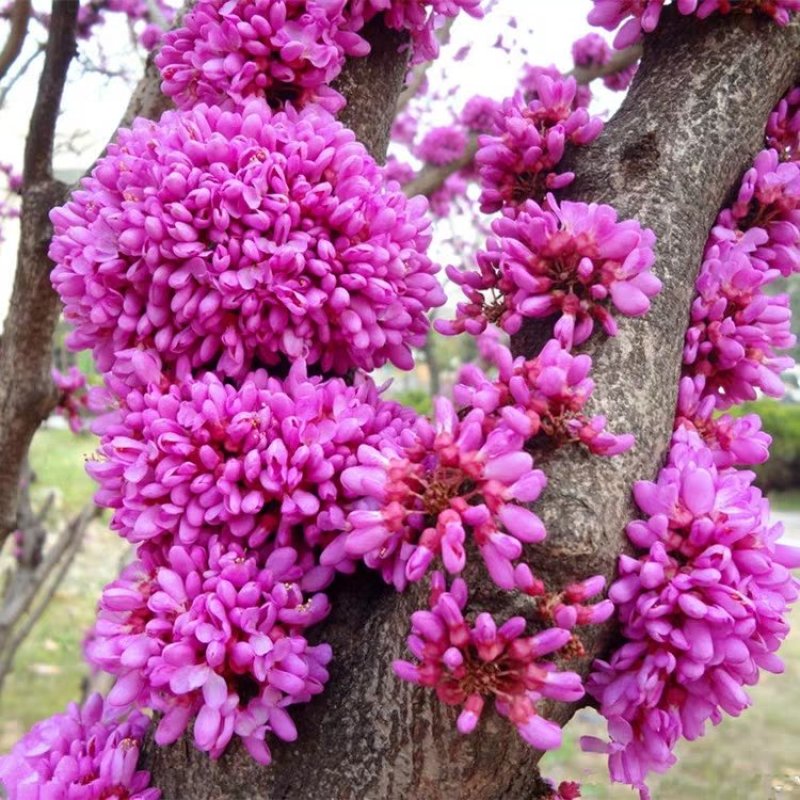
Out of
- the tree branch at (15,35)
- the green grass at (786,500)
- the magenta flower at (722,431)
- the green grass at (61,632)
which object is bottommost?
the green grass at (61,632)

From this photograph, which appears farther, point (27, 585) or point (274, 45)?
point (27, 585)

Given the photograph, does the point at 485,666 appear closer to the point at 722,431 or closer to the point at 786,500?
the point at 722,431

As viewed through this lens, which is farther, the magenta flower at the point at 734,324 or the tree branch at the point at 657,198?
the magenta flower at the point at 734,324

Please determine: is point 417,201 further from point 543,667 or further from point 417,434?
point 543,667

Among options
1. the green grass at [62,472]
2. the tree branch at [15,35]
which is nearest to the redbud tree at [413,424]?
the tree branch at [15,35]

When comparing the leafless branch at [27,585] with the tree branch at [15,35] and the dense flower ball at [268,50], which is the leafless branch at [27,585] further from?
the dense flower ball at [268,50]

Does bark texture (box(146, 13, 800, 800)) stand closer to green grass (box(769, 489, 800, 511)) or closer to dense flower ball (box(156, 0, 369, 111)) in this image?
dense flower ball (box(156, 0, 369, 111))

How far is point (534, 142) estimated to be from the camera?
114cm

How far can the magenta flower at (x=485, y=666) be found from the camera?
2.60ft

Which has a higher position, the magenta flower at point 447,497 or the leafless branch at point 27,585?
the magenta flower at point 447,497

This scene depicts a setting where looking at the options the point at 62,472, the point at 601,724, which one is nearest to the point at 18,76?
the point at 601,724

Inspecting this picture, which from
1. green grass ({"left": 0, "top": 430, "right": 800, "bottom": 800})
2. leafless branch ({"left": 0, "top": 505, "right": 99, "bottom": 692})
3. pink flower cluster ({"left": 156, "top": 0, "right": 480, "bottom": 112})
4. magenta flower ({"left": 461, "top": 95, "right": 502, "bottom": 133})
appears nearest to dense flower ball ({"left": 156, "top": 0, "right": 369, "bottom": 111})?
pink flower cluster ({"left": 156, "top": 0, "right": 480, "bottom": 112})

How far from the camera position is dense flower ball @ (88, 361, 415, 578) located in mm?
933

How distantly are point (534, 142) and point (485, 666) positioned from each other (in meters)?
0.71
